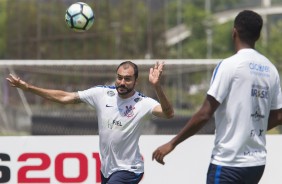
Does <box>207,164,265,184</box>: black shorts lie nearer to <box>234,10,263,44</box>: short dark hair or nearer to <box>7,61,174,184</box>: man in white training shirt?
<box>234,10,263,44</box>: short dark hair

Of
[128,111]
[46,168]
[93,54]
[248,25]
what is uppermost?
[248,25]

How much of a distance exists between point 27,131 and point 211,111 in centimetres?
1191

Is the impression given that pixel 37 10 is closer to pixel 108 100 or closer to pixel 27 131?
pixel 27 131

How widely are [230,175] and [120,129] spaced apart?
255 cm

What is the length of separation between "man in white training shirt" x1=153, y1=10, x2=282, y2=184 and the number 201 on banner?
481cm

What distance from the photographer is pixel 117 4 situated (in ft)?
154

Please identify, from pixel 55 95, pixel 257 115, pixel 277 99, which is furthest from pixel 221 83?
pixel 55 95

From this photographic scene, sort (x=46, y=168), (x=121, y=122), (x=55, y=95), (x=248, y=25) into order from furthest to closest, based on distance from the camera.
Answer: (x=46, y=168) → (x=55, y=95) → (x=121, y=122) → (x=248, y=25)

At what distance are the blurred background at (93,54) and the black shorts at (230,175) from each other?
20.2 feet

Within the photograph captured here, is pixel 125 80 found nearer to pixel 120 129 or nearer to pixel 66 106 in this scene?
pixel 120 129

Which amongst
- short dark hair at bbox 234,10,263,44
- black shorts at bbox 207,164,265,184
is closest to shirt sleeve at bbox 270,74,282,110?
short dark hair at bbox 234,10,263,44

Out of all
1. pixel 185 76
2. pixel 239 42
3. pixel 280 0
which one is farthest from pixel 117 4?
pixel 280 0

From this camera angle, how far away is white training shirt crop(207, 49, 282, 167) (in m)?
6.67

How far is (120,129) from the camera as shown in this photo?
359 inches
